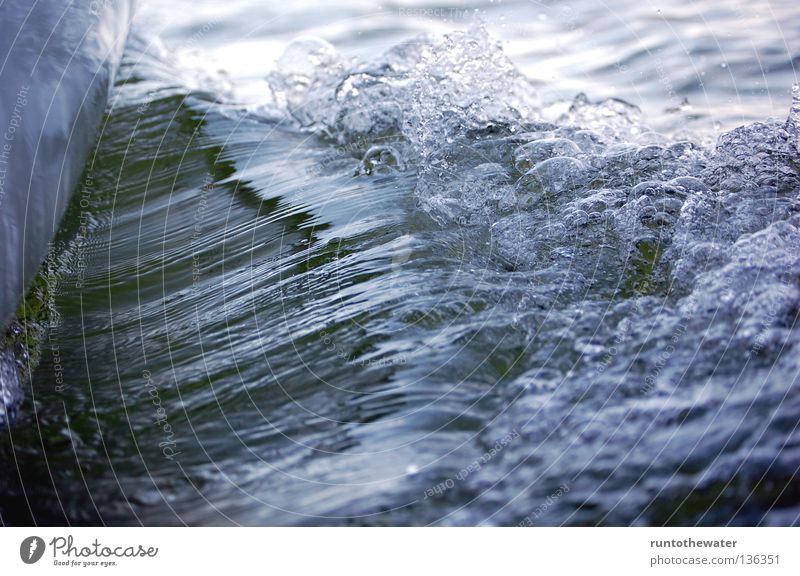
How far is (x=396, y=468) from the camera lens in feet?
3.17

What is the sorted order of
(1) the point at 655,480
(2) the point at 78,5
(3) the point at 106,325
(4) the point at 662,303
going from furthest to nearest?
1. (2) the point at 78,5
2. (3) the point at 106,325
3. (4) the point at 662,303
4. (1) the point at 655,480

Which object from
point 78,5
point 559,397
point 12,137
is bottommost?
point 559,397

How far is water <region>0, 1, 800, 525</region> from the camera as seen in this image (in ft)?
3.15

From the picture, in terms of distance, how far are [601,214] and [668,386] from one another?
16.8 inches

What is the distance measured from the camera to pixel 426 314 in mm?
1190

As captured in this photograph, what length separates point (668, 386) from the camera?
1.03 metres

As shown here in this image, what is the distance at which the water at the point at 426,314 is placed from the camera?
0.96 m

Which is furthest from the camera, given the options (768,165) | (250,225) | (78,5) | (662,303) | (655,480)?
(78,5)

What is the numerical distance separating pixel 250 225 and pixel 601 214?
691 mm

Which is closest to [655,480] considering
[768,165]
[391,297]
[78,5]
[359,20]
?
[391,297]

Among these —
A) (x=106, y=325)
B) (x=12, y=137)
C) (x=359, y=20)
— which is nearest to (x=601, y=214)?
(x=106, y=325)

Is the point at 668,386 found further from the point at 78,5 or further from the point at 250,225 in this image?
the point at 78,5
